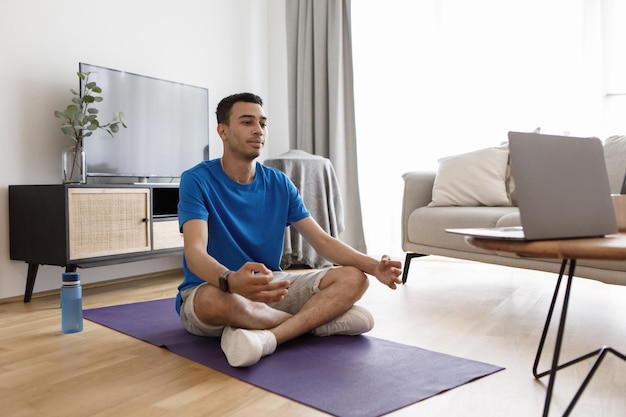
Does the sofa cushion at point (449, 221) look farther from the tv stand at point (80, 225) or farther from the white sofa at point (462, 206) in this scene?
the tv stand at point (80, 225)

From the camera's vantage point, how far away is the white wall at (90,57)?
112 inches

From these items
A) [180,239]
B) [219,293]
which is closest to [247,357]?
[219,293]

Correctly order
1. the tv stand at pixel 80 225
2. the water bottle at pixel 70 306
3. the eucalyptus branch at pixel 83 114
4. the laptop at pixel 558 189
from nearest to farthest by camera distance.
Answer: the laptop at pixel 558 189
the water bottle at pixel 70 306
the tv stand at pixel 80 225
the eucalyptus branch at pixel 83 114

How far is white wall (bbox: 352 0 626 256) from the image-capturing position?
12.1ft

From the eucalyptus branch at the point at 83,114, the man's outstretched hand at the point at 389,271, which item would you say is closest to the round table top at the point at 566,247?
the man's outstretched hand at the point at 389,271

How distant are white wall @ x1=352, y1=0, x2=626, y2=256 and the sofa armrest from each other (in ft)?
2.94

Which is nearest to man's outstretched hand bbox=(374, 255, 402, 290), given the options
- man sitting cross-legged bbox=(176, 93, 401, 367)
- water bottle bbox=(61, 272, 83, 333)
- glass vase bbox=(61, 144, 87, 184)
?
man sitting cross-legged bbox=(176, 93, 401, 367)

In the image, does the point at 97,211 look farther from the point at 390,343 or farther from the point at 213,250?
the point at 390,343

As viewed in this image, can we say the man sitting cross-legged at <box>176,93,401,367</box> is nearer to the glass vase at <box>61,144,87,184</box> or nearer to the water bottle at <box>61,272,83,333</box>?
the water bottle at <box>61,272,83,333</box>

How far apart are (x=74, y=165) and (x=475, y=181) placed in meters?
2.08

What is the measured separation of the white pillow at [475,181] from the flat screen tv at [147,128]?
1.52m

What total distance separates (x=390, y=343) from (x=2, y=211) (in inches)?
79.0

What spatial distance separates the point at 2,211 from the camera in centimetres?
280

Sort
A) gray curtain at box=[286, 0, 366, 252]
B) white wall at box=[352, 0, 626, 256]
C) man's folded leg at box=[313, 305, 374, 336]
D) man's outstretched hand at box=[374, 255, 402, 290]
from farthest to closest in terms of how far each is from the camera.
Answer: gray curtain at box=[286, 0, 366, 252] → white wall at box=[352, 0, 626, 256] → man's folded leg at box=[313, 305, 374, 336] → man's outstretched hand at box=[374, 255, 402, 290]
